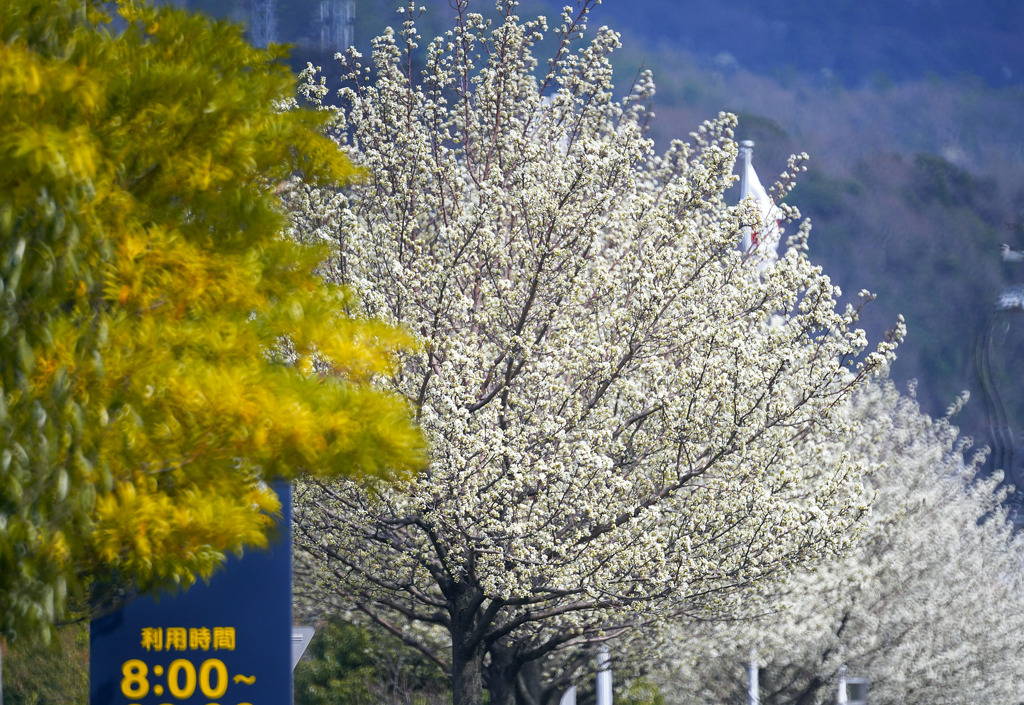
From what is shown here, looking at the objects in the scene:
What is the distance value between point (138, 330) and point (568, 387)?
6254 millimetres

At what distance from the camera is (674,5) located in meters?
83.2

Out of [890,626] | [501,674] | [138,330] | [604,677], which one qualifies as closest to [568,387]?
[501,674]

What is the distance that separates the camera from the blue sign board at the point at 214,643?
17.6 ft

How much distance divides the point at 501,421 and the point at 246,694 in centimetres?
526

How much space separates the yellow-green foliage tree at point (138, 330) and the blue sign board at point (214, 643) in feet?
0.85

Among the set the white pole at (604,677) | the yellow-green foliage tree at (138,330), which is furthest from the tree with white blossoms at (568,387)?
the yellow-green foliage tree at (138,330)

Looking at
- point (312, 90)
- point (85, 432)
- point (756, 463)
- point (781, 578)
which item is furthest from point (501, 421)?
point (85, 432)

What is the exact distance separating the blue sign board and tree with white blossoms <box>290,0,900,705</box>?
3966mm

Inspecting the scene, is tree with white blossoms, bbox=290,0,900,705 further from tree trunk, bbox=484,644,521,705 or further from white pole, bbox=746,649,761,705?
white pole, bbox=746,649,761,705

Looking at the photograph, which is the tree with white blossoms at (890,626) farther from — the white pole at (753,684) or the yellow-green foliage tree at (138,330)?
the yellow-green foliage tree at (138,330)

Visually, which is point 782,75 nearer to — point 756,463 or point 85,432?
point 756,463

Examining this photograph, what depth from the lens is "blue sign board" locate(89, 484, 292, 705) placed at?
5.37 metres

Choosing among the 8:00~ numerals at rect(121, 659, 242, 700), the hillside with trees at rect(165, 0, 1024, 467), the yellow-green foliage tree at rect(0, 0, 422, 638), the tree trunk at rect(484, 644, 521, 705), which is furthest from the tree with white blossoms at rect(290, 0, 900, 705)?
the hillside with trees at rect(165, 0, 1024, 467)

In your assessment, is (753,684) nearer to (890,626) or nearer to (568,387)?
(890,626)
